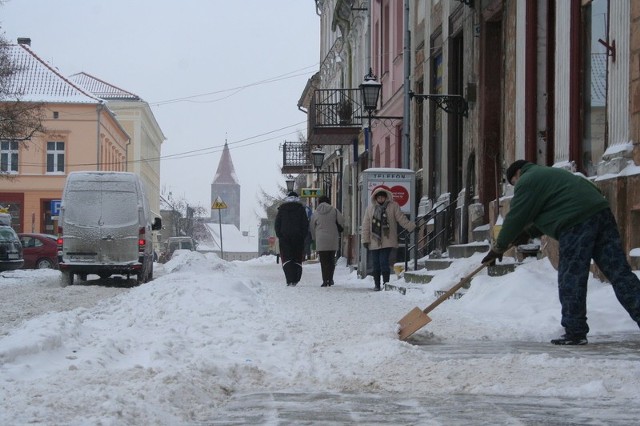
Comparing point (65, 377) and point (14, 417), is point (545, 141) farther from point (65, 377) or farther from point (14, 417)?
point (14, 417)

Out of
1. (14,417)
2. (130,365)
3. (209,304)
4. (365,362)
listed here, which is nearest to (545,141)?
(209,304)

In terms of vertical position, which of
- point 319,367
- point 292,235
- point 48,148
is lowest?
point 319,367

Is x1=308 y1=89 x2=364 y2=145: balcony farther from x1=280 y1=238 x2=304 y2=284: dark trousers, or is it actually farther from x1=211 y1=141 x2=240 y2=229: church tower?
x1=211 y1=141 x2=240 y2=229: church tower

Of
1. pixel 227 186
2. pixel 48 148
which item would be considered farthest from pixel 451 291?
pixel 227 186

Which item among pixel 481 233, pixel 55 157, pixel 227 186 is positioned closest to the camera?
pixel 481 233

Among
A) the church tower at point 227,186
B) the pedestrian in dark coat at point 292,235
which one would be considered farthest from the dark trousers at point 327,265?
the church tower at point 227,186

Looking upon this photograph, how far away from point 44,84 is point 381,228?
4840cm

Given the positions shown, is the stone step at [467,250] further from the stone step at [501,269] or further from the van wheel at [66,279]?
the van wheel at [66,279]

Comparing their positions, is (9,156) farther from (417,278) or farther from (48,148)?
(417,278)

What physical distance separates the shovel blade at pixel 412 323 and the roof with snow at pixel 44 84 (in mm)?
53331

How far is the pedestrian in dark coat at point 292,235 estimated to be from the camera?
60.7ft

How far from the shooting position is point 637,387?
561cm

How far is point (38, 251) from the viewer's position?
108 feet

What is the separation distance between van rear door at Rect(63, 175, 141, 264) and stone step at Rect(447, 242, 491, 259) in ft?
22.8
